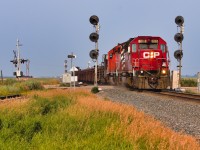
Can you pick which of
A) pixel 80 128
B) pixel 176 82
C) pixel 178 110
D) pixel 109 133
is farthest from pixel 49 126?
pixel 176 82

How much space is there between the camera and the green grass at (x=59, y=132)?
6754 millimetres

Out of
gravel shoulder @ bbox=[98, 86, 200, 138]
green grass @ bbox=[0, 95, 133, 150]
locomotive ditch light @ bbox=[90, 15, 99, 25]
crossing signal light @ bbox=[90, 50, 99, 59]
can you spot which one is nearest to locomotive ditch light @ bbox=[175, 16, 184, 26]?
locomotive ditch light @ bbox=[90, 15, 99, 25]

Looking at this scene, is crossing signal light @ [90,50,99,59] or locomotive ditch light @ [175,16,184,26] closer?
crossing signal light @ [90,50,99,59]

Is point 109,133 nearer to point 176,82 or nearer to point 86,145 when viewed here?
point 86,145

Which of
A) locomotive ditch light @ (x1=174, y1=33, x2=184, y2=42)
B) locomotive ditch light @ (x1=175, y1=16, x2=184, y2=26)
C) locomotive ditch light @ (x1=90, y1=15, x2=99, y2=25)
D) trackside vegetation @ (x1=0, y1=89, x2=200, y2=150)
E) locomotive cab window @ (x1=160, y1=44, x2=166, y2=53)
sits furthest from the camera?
locomotive ditch light @ (x1=90, y1=15, x2=99, y2=25)

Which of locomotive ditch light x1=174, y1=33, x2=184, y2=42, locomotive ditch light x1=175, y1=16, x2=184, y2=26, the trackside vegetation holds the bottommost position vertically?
the trackside vegetation

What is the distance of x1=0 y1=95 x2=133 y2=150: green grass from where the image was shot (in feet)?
22.2

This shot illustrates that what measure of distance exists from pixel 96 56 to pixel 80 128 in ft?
76.0

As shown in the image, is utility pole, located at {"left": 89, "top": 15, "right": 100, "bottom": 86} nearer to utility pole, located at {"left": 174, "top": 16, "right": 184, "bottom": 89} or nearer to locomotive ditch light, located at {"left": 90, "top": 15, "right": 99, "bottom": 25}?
locomotive ditch light, located at {"left": 90, "top": 15, "right": 99, "bottom": 25}

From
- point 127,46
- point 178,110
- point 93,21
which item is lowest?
point 178,110

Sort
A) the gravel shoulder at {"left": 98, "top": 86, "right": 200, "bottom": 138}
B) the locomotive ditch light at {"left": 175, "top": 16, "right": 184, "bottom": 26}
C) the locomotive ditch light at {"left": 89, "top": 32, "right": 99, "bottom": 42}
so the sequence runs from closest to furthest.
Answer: the gravel shoulder at {"left": 98, "top": 86, "right": 200, "bottom": 138}, the locomotive ditch light at {"left": 175, "top": 16, "right": 184, "bottom": 26}, the locomotive ditch light at {"left": 89, "top": 32, "right": 99, "bottom": 42}

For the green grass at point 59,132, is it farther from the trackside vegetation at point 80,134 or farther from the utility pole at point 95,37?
the utility pole at point 95,37

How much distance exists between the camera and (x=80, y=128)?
8219 mm

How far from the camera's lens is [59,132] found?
794cm
